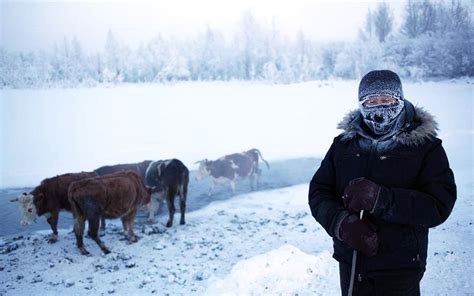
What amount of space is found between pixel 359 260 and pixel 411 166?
532mm

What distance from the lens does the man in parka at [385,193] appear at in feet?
5.78

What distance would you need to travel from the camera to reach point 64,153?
10.7 meters

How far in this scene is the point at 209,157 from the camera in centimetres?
1130

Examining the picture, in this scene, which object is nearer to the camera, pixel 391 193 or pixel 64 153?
pixel 391 193

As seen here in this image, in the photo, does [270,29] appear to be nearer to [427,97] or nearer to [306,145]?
[306,145]

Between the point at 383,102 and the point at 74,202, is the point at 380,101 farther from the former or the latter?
the point at 74,202

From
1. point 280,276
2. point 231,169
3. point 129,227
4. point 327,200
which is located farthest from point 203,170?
point 327,200

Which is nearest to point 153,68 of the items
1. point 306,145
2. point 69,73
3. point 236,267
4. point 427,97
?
point 69,73

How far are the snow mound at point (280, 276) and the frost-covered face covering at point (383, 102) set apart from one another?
2333mm

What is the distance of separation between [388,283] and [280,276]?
2.34 meters

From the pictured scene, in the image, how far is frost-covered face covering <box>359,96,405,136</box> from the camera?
6.33 ft

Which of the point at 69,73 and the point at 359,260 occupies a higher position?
the point at 69,73

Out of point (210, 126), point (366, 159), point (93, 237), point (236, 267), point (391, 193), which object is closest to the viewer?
A: point (391, 193)

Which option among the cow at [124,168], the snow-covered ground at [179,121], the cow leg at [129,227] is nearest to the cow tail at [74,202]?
the cow leg at [129,227]
